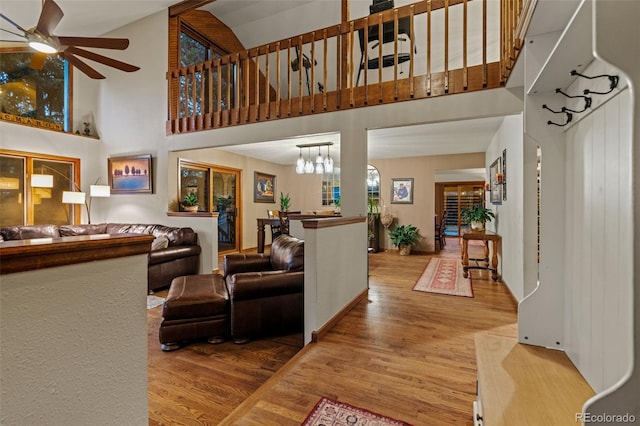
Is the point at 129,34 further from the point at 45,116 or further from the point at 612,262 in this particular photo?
the point at 612,262

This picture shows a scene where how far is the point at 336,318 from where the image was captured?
2719mm

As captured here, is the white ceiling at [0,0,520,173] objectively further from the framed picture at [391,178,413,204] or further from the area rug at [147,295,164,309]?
the area rug at [147,295,164,309]

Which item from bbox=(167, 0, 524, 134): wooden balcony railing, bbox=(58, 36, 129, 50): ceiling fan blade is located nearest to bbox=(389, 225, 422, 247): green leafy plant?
bbox=(167, 0, 524, 134): wooden balcony railing

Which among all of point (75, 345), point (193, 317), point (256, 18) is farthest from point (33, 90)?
point (75, 345)

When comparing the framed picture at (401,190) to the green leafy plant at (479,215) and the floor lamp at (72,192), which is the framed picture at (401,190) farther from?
the floor lamp at (72,192)

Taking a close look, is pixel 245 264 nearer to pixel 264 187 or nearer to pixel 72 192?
pixel 72 192

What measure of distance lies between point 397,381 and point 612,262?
52.8 inches

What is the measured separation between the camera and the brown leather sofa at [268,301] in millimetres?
2471

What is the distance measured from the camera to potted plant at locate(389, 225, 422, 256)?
642cm

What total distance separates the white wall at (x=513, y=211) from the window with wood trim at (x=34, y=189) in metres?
6.78

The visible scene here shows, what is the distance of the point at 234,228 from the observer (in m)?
6.73

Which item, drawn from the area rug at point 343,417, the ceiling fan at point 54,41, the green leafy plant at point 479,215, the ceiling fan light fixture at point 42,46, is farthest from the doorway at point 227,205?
the area rug at point 343,417

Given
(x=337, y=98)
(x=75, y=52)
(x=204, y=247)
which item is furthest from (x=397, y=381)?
(x=75, y=52)

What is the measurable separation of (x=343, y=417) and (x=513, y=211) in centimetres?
297
